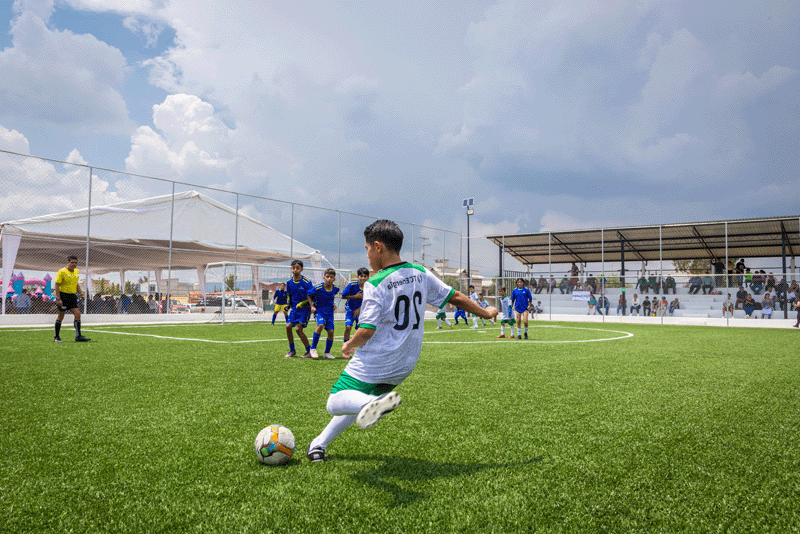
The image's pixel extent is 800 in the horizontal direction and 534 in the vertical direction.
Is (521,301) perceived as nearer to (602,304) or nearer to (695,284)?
(602,304)

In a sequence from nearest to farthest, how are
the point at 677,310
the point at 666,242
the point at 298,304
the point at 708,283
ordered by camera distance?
the point at 298,304
the point at 708,283
the point at 677,310
the point at 666,242

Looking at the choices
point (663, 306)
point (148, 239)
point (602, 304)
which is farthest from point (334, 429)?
point (663, 306)

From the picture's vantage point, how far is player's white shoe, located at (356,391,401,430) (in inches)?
114

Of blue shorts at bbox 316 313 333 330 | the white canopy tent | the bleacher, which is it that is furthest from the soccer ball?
the bleacher

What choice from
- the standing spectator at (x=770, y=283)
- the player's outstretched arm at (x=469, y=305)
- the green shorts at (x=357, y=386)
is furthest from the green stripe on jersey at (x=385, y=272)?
the standing spectator at (x=770, y=283)

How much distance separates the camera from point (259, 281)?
26.0m

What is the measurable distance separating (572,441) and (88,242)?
21.3 m

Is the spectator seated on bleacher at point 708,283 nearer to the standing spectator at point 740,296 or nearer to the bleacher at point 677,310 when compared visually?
the bleacher at point 677,310

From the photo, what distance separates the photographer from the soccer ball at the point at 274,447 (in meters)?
3.45

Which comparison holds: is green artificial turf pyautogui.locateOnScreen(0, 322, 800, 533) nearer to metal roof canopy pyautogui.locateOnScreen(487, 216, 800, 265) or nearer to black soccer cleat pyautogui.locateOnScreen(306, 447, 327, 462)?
black soccer cleat pyautogui.locateOnScreen(306, 447, 327, 462)

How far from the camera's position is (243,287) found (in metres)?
25.5

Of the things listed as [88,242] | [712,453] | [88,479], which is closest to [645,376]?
[712,453]

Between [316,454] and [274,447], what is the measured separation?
299 millimetres

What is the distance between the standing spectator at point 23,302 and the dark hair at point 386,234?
66.3 feet
